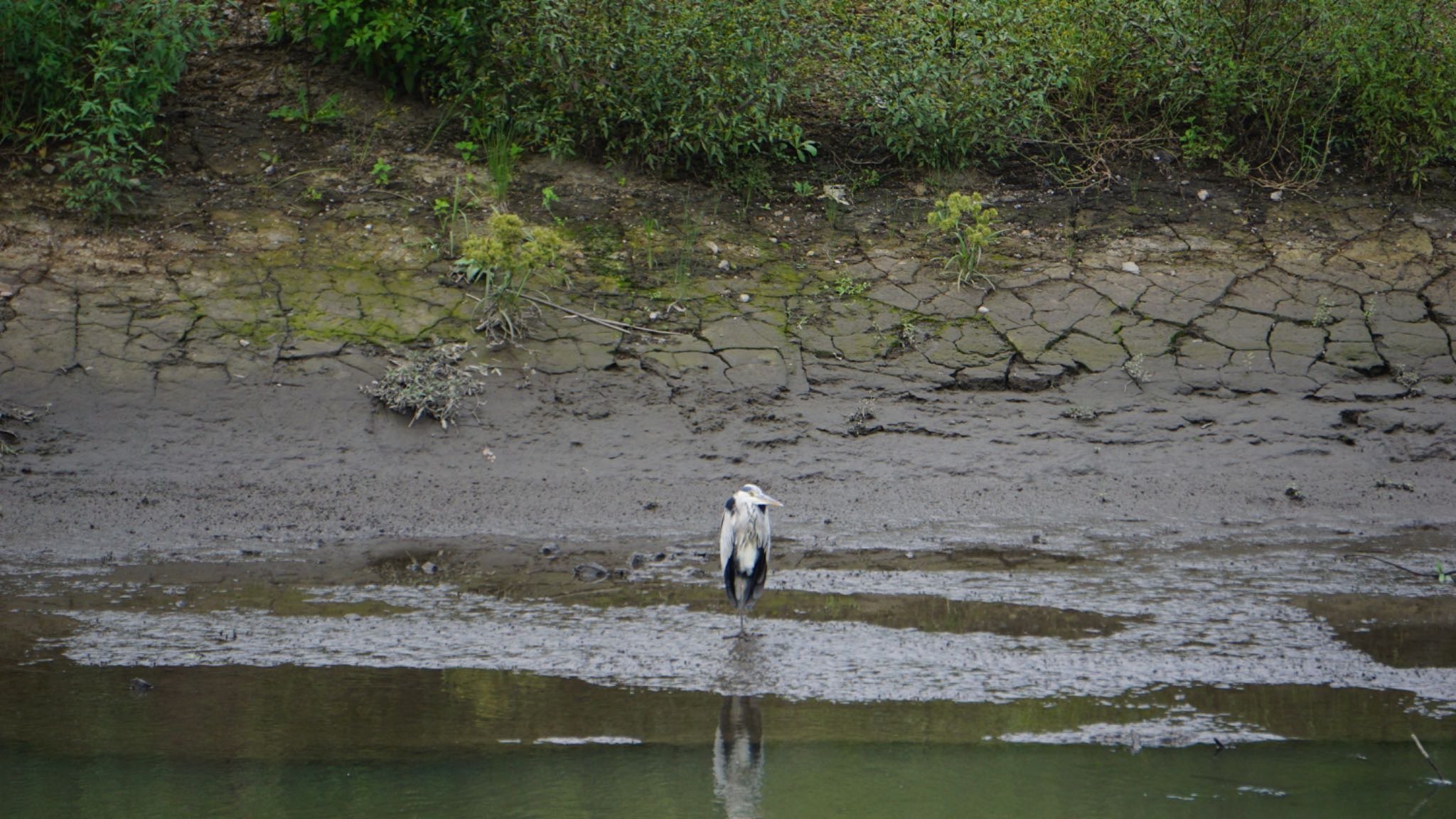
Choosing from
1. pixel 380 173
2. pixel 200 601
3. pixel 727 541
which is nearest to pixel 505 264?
pixel 380 173

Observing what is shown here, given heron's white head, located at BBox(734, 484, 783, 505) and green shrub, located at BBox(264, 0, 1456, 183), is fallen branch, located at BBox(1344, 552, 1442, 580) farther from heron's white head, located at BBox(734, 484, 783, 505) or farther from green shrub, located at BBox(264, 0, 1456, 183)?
green shrub, located at BBox(264, 0, 1456, 183)

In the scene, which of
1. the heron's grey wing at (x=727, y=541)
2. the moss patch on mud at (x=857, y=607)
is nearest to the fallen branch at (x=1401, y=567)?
the moss patch on mud at (x=857, y=607)

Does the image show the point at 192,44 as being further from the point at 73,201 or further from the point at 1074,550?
the point at 1074,550

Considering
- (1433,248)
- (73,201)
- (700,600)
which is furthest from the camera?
(1433,248)

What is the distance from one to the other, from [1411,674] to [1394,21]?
5.64 metres

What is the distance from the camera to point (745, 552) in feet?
17.5

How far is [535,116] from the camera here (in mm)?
8773

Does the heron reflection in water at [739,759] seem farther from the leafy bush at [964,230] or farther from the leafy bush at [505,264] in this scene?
the leafy bush at [964,230]

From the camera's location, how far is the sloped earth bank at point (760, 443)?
17.0 feet

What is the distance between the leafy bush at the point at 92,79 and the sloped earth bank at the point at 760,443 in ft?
0.99

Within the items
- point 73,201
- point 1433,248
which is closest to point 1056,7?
point 1433,248

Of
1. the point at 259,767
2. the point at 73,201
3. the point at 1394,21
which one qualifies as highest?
the point at 1394,21

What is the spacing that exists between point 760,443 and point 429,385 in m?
1.86

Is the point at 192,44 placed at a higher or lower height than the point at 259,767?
higher
